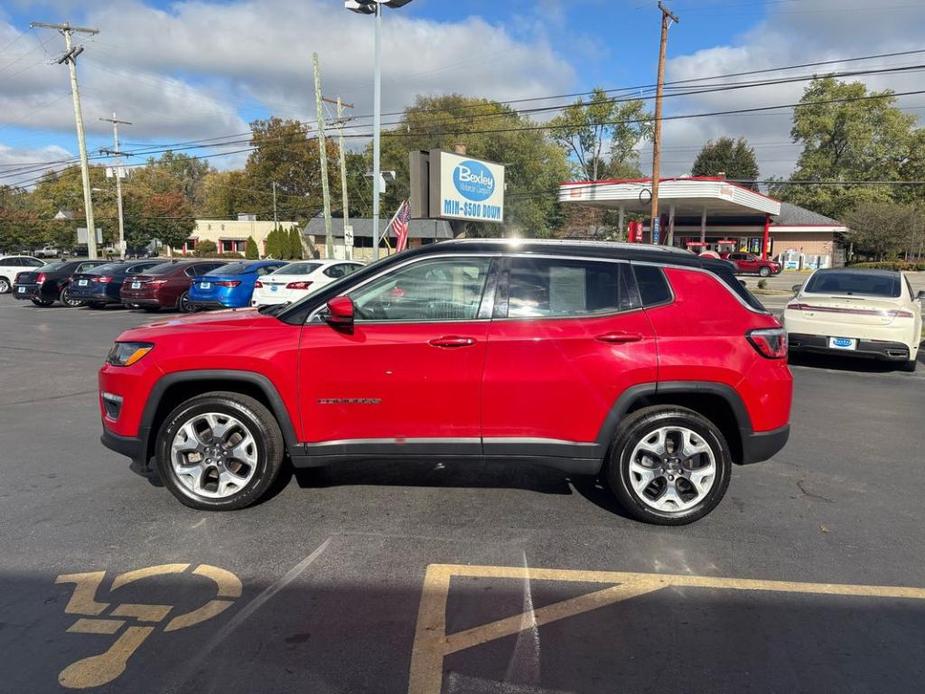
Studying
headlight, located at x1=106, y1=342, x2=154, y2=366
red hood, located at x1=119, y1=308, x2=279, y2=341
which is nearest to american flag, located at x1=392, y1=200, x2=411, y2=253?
red hood, located at x1=119, y1=308, x2=279, y2=341

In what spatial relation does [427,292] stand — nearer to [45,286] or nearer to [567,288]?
[567,288]

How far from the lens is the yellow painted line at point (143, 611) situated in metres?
3.01

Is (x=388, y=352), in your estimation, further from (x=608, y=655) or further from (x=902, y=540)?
(x=902, y=540)

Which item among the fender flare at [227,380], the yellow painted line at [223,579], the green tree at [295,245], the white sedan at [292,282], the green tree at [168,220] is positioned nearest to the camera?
the yellow painted line at [223,579]

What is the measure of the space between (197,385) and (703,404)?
329 cm

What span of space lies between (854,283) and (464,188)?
503 inches

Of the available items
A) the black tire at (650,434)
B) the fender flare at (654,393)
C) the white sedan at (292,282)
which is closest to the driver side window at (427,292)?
the fender flare at (654,393)

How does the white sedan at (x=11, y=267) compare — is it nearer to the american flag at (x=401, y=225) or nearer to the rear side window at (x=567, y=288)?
the american flag at (x=401, y=225)

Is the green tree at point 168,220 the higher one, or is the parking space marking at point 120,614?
the green tree at point 168,220

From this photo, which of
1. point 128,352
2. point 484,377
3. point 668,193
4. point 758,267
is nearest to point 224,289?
point 128,352

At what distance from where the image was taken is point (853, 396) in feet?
26.1

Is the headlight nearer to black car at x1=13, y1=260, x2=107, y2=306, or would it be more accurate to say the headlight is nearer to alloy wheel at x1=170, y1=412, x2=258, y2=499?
Answer: alloy wheel at x1=170, y1=412, x2=258, y2=499

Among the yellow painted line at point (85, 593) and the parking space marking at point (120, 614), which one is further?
the yellow painted line at point (85, 593)

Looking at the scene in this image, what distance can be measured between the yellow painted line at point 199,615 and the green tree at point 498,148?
191ft
